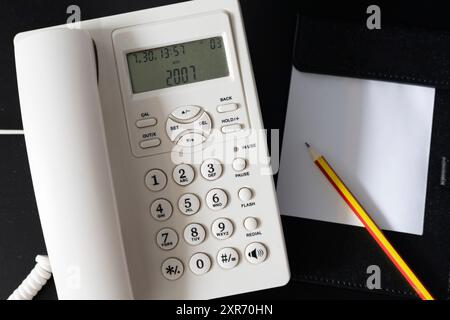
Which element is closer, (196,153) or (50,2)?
(196,153)

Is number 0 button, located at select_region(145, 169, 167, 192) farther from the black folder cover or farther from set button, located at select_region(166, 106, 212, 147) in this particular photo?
the black folder cover

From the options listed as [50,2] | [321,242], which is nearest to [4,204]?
[50,2]

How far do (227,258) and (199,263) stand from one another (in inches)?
1.0

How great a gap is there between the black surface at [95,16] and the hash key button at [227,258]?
11 cm

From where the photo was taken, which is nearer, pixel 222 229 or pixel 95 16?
pixel 222 229

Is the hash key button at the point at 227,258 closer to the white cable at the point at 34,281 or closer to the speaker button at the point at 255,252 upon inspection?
the speaker button at the point at 255,252

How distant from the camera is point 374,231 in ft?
1.59

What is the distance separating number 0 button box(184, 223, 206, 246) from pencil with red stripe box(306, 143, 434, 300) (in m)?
0.16

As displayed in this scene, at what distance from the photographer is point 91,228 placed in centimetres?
38

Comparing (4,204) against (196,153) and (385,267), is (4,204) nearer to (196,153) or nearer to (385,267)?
(196,153)

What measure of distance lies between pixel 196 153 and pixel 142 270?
4.6 inches

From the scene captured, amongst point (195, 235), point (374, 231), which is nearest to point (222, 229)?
point (195, 235)

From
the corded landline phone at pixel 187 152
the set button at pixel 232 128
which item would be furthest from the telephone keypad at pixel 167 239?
the set button at pixel 232 128

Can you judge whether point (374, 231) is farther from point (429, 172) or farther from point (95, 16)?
point (95, 16)
